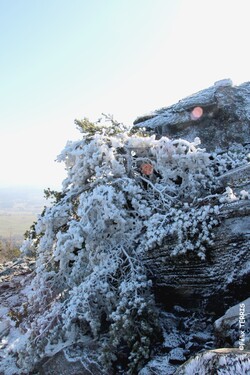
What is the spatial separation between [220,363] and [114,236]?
4.72 meters

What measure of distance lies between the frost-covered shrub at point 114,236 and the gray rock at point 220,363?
289 centimetres

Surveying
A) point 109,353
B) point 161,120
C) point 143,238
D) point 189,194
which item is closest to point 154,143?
point 189,194

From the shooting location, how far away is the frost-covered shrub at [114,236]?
6199 mm

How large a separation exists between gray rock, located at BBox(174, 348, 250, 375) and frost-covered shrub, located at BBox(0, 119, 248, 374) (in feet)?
9.49

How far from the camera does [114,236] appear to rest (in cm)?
742

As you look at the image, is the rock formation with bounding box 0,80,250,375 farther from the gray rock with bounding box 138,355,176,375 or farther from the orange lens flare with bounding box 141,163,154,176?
the orange lens flare with bounding box 141,163,154,176

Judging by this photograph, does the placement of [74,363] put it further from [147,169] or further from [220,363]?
[147,169]

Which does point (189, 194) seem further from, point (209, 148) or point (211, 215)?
point (209, 148)

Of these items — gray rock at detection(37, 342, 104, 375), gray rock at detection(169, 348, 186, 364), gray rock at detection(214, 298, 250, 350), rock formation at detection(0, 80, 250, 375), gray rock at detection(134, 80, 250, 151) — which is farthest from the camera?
gray rock at detection(134, 80, 250, 151)

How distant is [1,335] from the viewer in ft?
29.1

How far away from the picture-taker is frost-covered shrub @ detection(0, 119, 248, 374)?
620 centimetres

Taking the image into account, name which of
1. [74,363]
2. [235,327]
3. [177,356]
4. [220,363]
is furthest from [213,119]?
[220,363]

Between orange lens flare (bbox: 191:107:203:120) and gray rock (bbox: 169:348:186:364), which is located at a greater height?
orange lens flare (bbox: 191:107:203:120)

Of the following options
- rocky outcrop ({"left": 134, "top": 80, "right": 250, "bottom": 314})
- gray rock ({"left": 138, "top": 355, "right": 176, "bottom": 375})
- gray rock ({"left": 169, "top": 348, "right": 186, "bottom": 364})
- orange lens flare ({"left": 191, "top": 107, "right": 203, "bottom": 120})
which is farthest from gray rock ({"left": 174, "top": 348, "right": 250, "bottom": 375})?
orange lens flare ({"left": 191, "top": 107, "right": 203, "bottom": 120})
